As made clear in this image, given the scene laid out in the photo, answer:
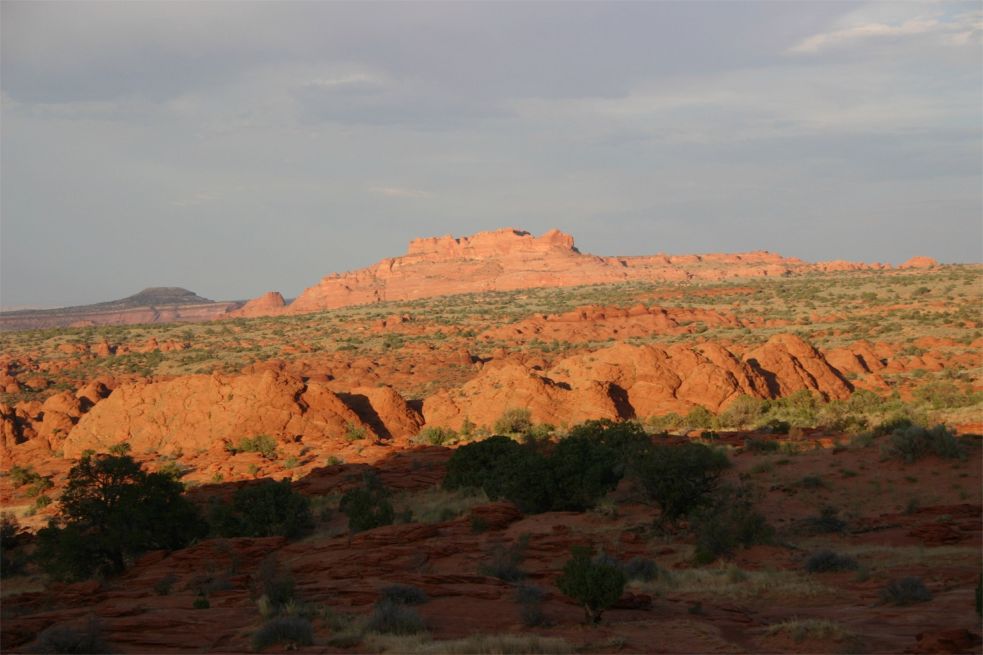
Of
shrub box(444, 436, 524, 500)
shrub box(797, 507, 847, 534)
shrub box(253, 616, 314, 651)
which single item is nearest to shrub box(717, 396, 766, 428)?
shrub box(444, 436, 524, 500)

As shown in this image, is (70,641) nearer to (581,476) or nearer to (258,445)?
(581,476)

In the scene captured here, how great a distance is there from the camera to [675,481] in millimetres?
18844

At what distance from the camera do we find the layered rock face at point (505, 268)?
146000 mm

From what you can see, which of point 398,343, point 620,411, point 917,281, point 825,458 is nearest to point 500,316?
point 398,343

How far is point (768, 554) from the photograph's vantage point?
1622cm

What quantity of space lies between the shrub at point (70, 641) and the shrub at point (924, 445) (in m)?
19.8

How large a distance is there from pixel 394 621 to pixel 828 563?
815cm

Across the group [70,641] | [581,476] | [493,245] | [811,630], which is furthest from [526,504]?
[493,245]

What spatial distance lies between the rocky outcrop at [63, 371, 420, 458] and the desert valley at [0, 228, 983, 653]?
11 cm

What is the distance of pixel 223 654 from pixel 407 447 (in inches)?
903

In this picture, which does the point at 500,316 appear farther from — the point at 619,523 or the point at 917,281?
the point at 619,523

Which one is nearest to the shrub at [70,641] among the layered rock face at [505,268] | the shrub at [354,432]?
the shrub at [354,432]

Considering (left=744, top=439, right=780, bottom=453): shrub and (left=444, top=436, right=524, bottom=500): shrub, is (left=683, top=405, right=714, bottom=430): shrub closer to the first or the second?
(left=744, top=439, right=780, bottom=453): shrub

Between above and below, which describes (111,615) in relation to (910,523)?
above
